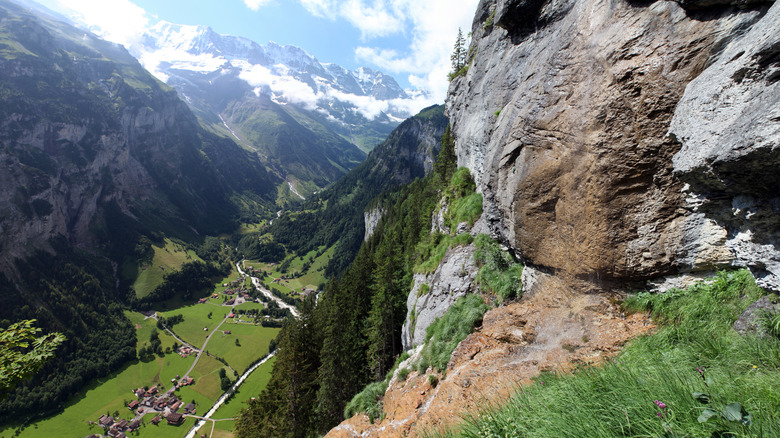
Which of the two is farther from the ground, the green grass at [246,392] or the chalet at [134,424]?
the green grass at [246,392]

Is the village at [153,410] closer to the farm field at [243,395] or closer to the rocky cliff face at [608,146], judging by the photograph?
the farm field at [243,395]

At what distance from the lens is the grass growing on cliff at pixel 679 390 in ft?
11.2

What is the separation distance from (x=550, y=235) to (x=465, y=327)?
566 centimetres

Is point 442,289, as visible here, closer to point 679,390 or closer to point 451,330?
point 451,330

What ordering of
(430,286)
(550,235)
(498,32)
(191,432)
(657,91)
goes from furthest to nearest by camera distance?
(191,432) < (430,286) < (498,32) < (550,235) < (657,91)

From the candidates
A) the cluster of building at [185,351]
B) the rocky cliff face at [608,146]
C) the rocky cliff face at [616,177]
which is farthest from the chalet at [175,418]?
the rocky cliff face at [608,146]

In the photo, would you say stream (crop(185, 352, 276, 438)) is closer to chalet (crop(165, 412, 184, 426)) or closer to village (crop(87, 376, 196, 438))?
village (crop(87, 376, 196, 438))

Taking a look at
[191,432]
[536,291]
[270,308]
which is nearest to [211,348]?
[270,308]

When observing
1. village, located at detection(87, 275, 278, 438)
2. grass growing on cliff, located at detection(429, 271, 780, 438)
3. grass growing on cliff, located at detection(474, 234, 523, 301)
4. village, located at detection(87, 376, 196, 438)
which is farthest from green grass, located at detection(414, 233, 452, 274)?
village, located at detection(87, 376, 196, 438)

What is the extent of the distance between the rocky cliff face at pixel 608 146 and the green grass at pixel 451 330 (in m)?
3.77

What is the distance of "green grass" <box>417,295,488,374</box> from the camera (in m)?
13.1

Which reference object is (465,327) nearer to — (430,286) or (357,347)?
(430,286)

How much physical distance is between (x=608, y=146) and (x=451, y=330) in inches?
408

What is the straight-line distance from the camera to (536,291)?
1255cm
